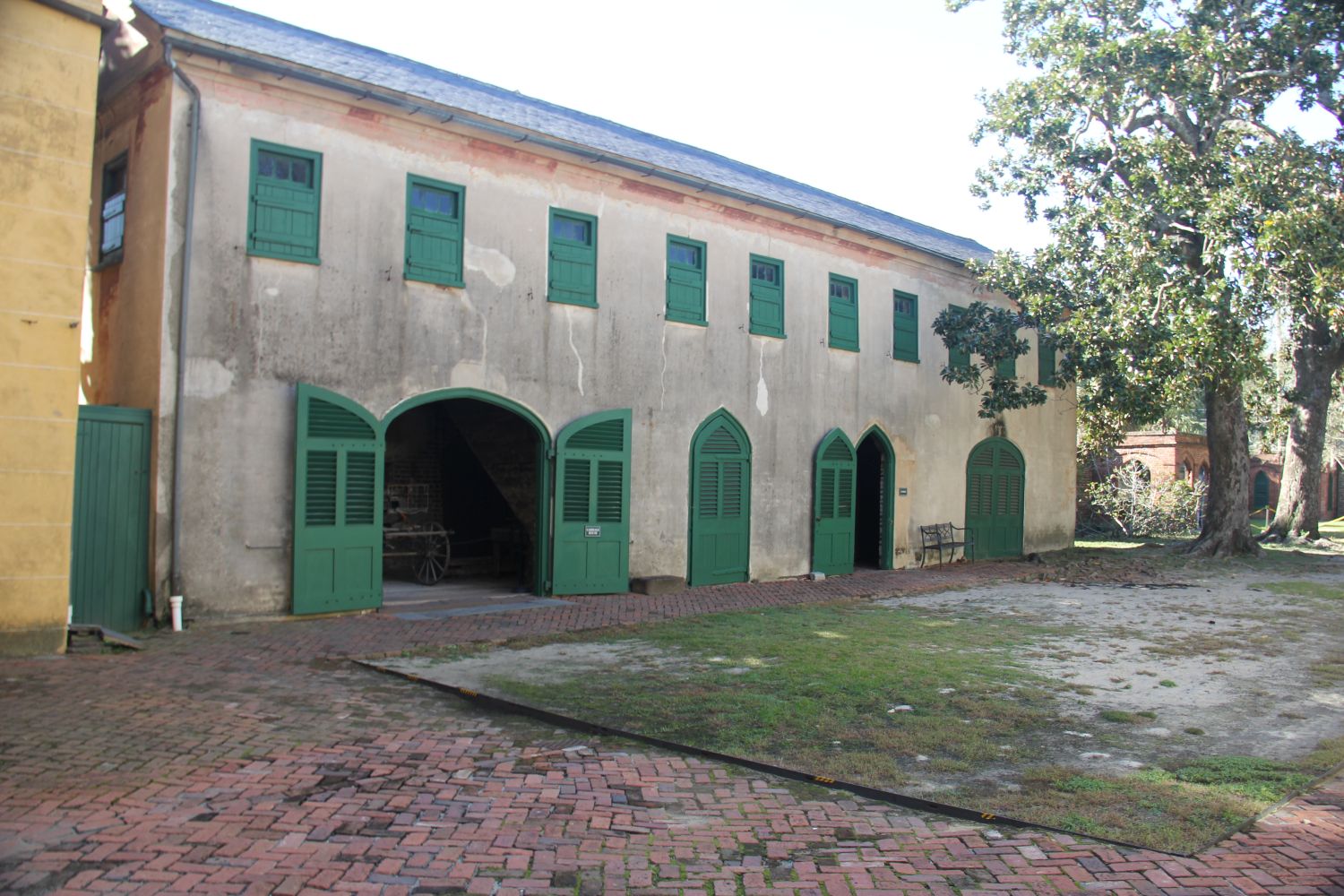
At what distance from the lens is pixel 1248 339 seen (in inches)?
650

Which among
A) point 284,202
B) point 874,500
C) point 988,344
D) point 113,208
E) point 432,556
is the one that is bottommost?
point 432,556

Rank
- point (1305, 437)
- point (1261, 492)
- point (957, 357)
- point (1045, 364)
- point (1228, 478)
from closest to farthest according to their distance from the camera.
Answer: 1. point (957, 357)
2. point (1228, 478)
3. point (1045, 364)
4. point (1305, 437)
5. point (1261, 492)

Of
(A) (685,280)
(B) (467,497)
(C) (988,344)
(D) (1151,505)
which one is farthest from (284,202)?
(D) (1151,505)

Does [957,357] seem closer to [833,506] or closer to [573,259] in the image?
[833,506]

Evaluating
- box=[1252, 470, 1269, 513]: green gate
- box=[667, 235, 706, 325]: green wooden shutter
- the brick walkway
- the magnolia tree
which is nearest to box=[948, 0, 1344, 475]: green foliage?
the magnolia tree

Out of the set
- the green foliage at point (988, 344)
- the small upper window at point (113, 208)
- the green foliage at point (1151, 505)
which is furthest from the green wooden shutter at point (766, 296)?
the green foliage at point (1151, 505)

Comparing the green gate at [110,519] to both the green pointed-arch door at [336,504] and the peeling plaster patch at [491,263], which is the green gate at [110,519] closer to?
the green pointed-arch door at [336,504]

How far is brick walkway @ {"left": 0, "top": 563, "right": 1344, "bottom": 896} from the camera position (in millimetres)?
4117

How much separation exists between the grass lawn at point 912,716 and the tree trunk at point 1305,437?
47.1 feet

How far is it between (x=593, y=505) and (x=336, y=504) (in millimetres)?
3593

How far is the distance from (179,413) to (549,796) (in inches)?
266

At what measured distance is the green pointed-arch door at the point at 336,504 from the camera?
10594 mm

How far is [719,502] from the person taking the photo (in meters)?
14.8

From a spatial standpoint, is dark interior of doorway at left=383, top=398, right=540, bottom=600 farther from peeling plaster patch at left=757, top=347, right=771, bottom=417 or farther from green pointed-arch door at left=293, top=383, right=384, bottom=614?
peeling plaster patch at left=757, top=347, right=771, bottom=417
